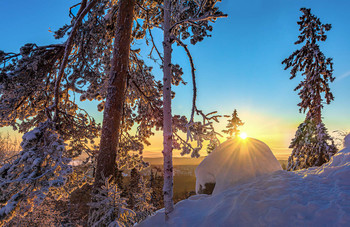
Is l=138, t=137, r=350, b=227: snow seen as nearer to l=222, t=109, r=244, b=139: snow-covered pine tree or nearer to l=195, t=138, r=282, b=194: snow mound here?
l=195, t=138, r=282, b=194: snow mound

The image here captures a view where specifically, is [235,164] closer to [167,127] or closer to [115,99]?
[167,127]

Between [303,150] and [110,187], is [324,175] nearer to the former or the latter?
[110,187]

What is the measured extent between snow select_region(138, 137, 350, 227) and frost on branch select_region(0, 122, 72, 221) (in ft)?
6.77

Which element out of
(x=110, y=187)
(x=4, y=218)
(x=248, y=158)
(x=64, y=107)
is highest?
(x=64, y=107)

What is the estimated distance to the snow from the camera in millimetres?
2516

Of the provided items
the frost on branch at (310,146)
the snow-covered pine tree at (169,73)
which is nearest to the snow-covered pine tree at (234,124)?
the frost on branch at (310,146)

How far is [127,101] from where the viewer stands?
26.8 feet

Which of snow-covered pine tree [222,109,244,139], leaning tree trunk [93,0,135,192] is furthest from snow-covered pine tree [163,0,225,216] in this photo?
snow-covered pine tree [222,109,244,139]

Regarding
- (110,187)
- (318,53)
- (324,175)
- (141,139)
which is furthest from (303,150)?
(110,187)

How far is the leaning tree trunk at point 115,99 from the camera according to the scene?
453 centimetres

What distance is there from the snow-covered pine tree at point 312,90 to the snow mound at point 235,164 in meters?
7.50

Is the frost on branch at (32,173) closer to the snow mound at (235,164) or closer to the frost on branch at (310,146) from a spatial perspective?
the snow mound at (235,164)

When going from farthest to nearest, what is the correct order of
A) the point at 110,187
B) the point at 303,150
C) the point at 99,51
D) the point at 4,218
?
the point at 303,150 → the point at 99,51 → the point at 110,187 → the point at 4,218

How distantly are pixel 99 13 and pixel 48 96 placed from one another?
3523 mm
